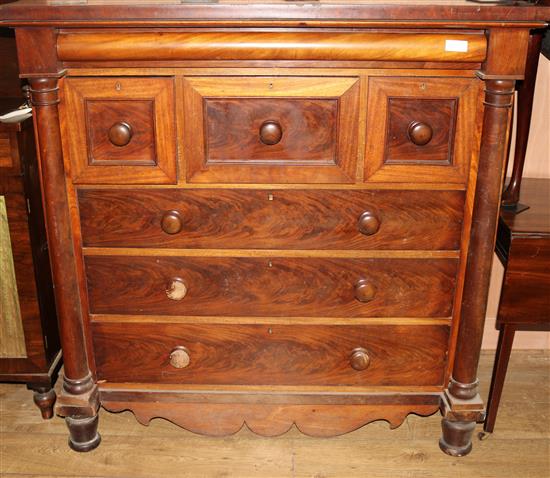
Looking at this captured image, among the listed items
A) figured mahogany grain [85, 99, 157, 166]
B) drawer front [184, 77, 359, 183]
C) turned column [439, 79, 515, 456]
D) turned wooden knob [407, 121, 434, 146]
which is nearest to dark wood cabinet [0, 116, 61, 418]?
figured mahogany grain [85, 99, 157, 166]

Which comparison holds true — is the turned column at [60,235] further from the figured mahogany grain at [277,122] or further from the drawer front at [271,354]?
the figured mahogany grain at [277,122]

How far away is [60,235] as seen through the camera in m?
1.86

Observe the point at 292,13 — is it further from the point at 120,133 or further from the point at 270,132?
the point at 120,133

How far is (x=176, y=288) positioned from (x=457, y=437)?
0.97 m

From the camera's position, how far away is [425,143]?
5.81 feet

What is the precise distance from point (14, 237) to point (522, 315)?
152cm

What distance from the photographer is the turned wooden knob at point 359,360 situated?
6.45 ft

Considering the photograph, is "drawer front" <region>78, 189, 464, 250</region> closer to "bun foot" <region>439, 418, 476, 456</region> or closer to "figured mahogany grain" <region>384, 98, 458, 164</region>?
"figured mahogany grain" <region>384, 98, 458, 164</region>

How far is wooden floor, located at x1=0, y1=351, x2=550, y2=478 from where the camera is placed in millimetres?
2068

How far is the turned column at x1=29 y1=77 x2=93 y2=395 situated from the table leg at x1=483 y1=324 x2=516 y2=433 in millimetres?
1246

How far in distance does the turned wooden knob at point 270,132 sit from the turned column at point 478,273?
525 mm

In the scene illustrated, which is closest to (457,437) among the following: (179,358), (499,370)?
(499,370)

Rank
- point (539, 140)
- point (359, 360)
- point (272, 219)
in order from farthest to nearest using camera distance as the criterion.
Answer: point (539, 140) < point (359, 360) < point (272, 219)

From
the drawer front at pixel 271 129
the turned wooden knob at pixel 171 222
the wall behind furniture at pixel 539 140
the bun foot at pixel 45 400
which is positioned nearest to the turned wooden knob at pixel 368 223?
the drawer front at pixel 271 129
